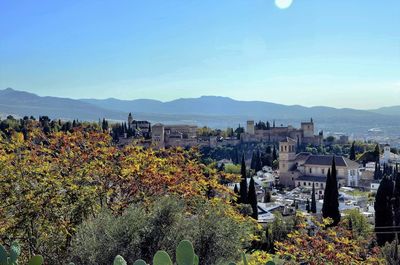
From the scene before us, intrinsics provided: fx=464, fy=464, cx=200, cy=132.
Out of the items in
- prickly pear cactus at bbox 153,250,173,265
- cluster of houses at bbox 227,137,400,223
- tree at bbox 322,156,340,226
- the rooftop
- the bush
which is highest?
prickly pear cactus at bbox 153,250,173,265

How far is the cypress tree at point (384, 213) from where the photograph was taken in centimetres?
1784

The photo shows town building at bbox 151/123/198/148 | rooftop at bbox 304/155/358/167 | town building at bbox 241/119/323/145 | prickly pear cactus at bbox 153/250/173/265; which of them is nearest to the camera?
prickly pear cactus at bbox 153/250/173/265

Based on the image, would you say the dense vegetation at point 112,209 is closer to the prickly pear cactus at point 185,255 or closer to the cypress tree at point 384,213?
the prickly pear cactus at point 185,255

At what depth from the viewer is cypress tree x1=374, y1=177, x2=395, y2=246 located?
58.5 feet

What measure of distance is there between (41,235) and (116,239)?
5.15 ft

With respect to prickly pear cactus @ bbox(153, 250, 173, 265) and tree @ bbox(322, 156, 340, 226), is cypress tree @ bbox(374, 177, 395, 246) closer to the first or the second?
tree @ bbox(322, 156, 340, 226)

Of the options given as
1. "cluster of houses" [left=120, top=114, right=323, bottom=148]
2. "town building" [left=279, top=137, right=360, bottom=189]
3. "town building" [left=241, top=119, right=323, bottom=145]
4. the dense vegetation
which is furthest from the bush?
"town building" [left=241, top=119, right=323, bottom=145]

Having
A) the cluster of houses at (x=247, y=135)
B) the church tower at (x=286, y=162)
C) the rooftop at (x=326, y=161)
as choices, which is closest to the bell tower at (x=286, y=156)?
the church tower at (x=286, y=162)

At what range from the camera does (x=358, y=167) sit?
1923 inches

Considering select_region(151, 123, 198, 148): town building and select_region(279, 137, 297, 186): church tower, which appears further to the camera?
select_region(151, 123, 198, 148): town building

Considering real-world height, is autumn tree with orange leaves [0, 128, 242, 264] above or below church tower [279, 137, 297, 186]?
above

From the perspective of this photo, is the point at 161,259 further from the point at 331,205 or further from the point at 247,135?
the point at 247,135

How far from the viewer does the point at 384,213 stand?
60.5 feet

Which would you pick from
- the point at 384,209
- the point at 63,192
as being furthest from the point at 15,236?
the point at 384,209
